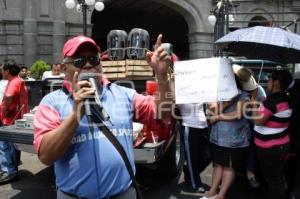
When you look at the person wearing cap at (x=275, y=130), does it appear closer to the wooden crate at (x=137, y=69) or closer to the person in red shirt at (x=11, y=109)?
the wooden crate at (x=137, y=69)

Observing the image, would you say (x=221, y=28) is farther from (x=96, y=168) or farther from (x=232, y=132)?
(x=96, y=168)

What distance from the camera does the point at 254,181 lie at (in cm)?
517

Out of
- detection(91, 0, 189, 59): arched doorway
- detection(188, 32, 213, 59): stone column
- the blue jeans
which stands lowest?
the blue jeans

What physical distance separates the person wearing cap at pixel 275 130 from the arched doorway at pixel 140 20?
20898 mm

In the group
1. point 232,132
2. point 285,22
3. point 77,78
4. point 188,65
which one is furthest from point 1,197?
point 285,22

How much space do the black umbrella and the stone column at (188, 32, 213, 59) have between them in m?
16.3

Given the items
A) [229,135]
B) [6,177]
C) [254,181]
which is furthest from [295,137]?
[6,177]

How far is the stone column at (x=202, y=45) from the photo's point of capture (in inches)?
846

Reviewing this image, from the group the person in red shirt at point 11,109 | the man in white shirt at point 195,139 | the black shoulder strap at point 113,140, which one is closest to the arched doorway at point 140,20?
the person in red shirt at point 11,109

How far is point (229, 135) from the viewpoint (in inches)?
A: 188

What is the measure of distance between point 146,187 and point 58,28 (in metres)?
13.4

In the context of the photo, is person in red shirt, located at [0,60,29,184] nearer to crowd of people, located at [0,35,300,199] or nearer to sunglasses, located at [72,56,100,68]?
crowd of people, located at [0,35,300,199]

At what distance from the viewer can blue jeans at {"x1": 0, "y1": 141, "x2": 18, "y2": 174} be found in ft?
19.6

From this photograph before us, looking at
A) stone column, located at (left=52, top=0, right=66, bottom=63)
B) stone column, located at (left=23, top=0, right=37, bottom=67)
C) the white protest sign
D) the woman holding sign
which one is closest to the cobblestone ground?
the woman holding sign
